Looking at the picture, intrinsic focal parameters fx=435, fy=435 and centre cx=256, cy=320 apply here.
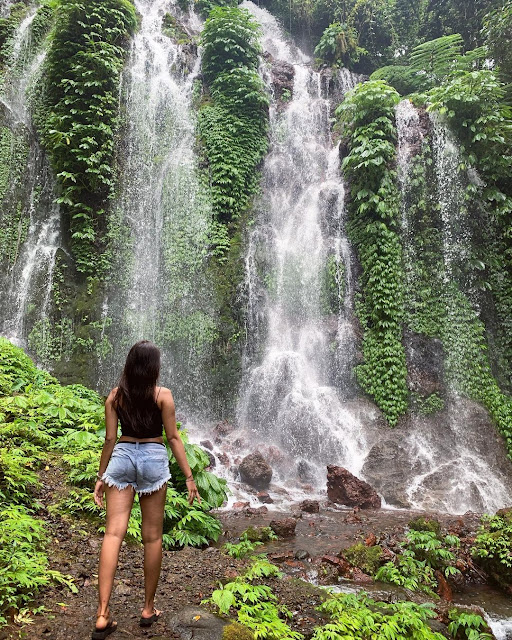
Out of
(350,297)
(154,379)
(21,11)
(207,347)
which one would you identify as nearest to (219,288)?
(207,347)

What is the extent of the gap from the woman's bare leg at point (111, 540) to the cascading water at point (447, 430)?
799 cm

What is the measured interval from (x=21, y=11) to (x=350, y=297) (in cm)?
1606

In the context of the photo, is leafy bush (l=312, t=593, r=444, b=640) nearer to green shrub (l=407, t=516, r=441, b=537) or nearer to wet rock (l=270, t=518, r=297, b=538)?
wet rock (l=270, t=518, r=297, b=538)

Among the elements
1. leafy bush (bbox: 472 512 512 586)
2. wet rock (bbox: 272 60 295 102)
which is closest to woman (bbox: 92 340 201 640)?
leafy bush (bbox: 472 512 512 586)

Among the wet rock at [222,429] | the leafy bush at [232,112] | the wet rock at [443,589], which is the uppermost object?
the leafy bush at [232,112]

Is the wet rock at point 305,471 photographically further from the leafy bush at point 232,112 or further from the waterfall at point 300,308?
the leafy bush at point 232,112

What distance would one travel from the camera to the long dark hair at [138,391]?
2.79 m

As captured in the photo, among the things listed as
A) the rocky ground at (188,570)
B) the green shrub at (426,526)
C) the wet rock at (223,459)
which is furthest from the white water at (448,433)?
the wet rock at (223,459)

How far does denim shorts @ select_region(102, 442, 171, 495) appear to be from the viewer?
2.75m

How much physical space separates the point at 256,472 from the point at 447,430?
5.08 meters

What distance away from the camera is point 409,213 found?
526 inches

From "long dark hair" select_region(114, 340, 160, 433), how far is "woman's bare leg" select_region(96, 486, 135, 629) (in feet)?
1.42

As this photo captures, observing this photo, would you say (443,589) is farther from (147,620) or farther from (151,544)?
(151,544)

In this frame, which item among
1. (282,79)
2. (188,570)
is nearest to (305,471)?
(188,570)
